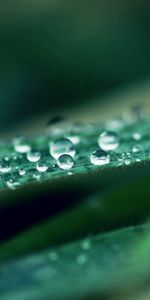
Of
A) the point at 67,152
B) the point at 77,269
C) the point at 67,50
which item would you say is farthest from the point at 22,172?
the point at 67,50

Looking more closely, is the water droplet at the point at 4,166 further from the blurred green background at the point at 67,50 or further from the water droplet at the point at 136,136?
the blurred green background at the point at 67,50

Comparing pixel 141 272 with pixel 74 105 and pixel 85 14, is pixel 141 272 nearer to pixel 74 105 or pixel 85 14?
pixel 74 105

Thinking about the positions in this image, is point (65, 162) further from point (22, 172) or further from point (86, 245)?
point (86, 245)

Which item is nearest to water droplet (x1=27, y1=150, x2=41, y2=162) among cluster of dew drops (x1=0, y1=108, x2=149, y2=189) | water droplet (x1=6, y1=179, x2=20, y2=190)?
cluster of dew drops (x1=0, y1=108, x2=149, y2=189)

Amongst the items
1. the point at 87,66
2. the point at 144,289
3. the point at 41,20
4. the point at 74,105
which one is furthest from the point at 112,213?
the point at 41,20

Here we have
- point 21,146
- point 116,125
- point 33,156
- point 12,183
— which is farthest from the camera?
point 116,125
